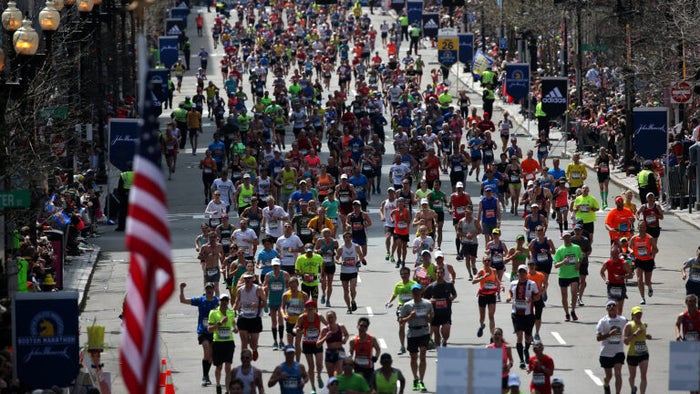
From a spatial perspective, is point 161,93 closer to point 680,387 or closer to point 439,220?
point 439,220

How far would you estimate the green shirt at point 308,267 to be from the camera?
26.8 meters

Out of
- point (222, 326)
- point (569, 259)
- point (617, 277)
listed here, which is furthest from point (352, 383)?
point (569, 259)

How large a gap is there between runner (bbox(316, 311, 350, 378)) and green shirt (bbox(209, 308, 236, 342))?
121cm

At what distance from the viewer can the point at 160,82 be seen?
193 feet

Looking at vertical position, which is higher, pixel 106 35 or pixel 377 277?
pixel 106 35

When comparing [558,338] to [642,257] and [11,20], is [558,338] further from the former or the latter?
[11,20]

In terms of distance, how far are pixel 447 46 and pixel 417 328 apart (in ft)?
136

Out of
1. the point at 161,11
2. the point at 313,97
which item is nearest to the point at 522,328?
the point at 313,97

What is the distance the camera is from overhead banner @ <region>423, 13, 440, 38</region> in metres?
82.2

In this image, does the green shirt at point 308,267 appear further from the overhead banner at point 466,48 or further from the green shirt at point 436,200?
the overhead banner at point 466,48

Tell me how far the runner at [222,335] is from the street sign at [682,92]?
1904cm

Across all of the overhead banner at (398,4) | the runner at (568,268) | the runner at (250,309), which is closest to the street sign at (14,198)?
the runner at (250,309)

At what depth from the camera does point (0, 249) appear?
85.0 feet

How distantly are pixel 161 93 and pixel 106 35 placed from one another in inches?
261
